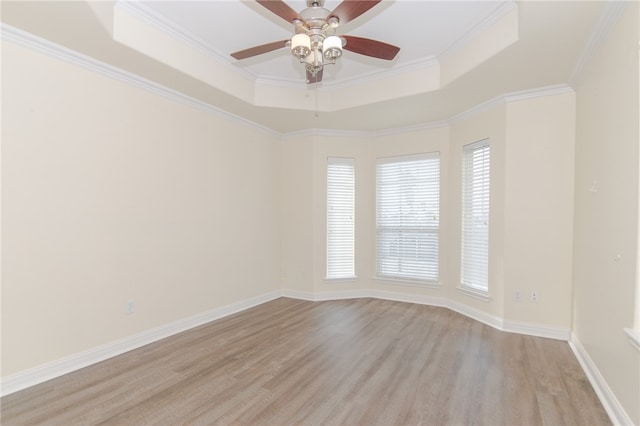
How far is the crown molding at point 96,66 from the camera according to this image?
247cm

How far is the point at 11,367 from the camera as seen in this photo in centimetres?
243

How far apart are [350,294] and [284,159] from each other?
8.53 ft

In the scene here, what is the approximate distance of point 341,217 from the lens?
17.7 feet

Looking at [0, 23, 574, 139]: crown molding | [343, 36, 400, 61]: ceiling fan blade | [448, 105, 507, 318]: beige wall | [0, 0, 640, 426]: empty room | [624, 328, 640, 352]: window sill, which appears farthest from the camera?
[448, 105, 507, 318]: beige wall

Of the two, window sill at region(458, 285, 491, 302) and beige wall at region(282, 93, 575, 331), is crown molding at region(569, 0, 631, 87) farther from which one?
window sill at region(458, 285, 491, 302)

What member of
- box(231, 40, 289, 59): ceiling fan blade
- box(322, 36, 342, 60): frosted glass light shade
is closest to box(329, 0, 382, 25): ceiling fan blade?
box(322, 36, 342, 60): frosted glass light shade

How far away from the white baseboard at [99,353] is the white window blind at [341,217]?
1.86m

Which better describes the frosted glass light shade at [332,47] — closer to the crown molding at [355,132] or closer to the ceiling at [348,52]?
the ceiling at [348,52]

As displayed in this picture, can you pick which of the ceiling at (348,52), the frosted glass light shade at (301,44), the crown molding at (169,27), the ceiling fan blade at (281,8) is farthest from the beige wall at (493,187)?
the crown molding at (169,27)

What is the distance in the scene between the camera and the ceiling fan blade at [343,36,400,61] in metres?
2.40

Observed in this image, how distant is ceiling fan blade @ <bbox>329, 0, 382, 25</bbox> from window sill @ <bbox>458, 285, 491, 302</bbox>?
11.9ft

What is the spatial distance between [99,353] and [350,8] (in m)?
3.63

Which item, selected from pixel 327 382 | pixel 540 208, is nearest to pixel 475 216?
pixel 540 208

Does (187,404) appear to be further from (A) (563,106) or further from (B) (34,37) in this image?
(A) (563,106)
